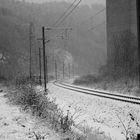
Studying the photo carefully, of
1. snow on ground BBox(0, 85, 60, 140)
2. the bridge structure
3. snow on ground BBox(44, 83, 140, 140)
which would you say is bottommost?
snow on ground BBox(44, 83, 140, 140)

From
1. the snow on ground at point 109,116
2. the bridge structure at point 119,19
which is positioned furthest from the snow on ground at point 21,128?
the bridge structure at point 119,19

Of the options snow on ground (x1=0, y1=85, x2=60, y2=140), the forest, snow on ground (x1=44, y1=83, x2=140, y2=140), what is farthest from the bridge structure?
snow on ground (x1=0, y1=85, x2=60, y2=140)

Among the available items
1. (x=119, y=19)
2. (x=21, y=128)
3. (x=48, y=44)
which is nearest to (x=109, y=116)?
(x=21, y=128)

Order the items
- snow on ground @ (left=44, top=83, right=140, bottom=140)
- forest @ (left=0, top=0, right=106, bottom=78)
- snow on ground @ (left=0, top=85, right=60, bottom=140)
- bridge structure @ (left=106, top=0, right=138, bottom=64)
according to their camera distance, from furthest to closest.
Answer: forest @ (left=0, top=0, right=106, bottom=78) → bridge structure @ (left=106, top=0, right=138, bottom=64) → snow on ground @ (left=44, top=83, right=140, bottom=140) → snow on ground @ (left=0, top=85, right=60, bottom=140)

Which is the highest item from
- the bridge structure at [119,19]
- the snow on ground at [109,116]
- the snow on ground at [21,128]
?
the bridge structure at [119,19]

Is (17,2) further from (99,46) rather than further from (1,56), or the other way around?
(1,56)

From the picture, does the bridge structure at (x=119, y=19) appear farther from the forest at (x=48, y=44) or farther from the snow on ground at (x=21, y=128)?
the snow on ground at (x=21, y=128)

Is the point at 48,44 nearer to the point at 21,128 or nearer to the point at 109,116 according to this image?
the point at 109,116

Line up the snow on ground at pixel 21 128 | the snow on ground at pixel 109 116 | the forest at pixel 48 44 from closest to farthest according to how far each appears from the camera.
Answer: the snow on ground at pixel 21 128
the snow on ground at pixel 109 116
the forest at pixel 48 44

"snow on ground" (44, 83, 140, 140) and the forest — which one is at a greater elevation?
the forest

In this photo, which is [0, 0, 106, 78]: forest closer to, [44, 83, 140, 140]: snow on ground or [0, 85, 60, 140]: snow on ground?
[44, 83, 140, 140]: snow on ground

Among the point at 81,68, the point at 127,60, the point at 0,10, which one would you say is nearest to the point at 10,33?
the point at 0,10

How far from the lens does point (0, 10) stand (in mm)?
124312

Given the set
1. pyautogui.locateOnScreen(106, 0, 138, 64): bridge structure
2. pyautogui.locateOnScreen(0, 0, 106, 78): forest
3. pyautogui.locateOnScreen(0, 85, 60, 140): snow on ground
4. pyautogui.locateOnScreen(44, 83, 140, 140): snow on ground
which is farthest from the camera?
pyautogui.locateOnScreen(0, 0, 106, 78): forest
